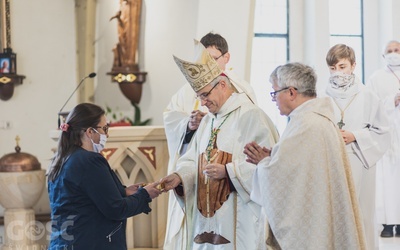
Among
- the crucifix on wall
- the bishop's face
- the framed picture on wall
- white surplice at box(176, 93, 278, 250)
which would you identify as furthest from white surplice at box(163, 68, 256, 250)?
the framed picture on wall

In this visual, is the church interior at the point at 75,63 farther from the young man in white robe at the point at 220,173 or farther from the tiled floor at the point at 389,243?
the young man in white robe at the point at 220,173

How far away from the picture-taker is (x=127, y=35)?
8883mm

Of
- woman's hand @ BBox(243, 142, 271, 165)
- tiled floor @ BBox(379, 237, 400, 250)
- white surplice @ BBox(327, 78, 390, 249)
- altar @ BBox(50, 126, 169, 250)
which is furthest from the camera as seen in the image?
tiled floor @ BBox(379, 237, 400, 250)

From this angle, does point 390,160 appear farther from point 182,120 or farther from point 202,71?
point 202,71

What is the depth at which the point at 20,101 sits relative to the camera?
8742 millimetres

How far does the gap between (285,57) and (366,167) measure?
5.07 meters

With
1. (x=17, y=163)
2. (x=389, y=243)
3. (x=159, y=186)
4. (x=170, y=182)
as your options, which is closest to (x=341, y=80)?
(x=170, y=182)

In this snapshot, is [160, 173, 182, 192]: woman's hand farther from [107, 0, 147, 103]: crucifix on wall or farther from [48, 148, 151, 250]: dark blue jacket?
[107, 0, 147, 103]: crucifix on wall

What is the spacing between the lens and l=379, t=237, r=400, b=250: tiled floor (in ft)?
23.5

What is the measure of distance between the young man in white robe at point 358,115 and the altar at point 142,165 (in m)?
1.81

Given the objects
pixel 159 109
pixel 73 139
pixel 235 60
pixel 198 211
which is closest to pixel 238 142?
pixel 198 211

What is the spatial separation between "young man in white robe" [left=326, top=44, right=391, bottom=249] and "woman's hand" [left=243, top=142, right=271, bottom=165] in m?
1.48

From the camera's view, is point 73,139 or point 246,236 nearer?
point 73,139

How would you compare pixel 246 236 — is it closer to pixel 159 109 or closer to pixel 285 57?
pixel 159 109
